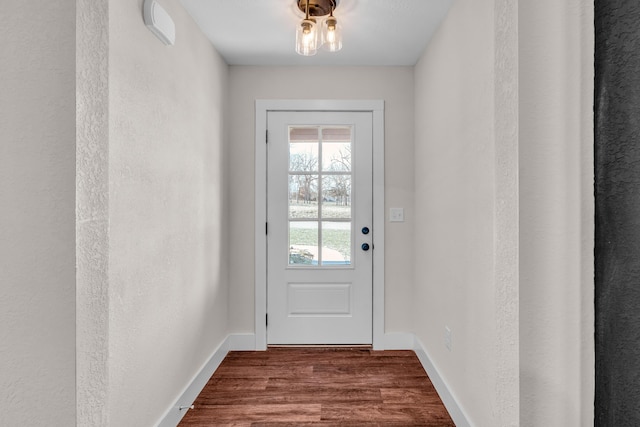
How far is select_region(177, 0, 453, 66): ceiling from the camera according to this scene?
2.09 metres

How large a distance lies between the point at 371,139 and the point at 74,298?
2.65m

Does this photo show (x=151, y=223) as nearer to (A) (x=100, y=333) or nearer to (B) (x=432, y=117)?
(A) (x=100, y=333)

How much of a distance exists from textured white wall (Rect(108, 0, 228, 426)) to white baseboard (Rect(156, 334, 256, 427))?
0.16ft

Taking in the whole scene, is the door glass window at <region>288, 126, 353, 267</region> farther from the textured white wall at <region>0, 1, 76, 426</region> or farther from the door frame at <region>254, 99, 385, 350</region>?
the textured white wall at <region>0, 1, 76, 426</region>

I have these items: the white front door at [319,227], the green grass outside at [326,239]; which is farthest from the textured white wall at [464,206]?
the green grass outside at [326,239]

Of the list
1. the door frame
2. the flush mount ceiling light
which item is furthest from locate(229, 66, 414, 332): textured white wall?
the flush mount ceiling light

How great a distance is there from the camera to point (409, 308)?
9.73 ft

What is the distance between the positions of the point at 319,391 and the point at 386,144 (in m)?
1.86

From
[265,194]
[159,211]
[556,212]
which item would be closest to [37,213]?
[556,212]

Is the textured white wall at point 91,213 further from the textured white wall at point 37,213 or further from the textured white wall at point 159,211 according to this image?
the textured white wall at point 159,211

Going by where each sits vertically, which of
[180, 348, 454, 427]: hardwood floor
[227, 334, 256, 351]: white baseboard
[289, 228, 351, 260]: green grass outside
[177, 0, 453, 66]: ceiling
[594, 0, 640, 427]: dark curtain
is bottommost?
[180, 348, 454, 427]: hardwood floor

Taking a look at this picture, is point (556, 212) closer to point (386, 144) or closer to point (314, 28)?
point (314, 28)

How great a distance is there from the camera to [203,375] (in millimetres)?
2354

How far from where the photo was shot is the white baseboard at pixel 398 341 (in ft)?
9.62
